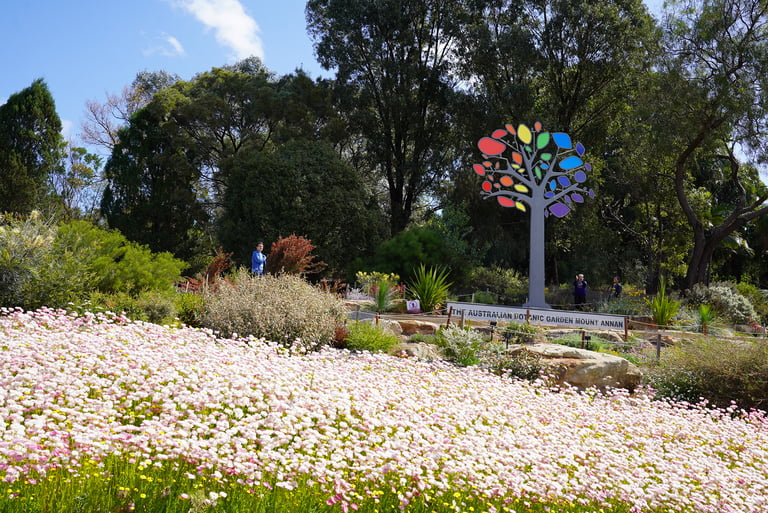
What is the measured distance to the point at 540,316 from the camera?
40.9 ft

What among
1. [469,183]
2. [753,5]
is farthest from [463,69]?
[753,5]

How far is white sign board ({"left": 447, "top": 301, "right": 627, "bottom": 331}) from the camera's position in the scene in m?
12.0

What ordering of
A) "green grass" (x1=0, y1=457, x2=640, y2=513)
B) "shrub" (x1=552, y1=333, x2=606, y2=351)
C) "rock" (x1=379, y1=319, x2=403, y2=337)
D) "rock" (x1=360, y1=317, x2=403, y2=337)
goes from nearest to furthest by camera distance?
"green grass" (x1=0, y1=457, x2=640, y2=513) → "rock" (x1=360, y1=317, x2=403, y2=337) → "rock" (x1=379, y1=319, x2=403, y2=337) → "shrub" (x1=552, y1=333, x2=606, y2=351)

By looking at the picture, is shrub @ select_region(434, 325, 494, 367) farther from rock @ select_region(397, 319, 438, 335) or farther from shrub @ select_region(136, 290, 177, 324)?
shrub @ select_region(136, 290, 177, 324)

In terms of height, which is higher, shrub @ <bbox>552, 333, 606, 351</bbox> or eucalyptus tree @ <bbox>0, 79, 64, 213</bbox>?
eucalyptus tree @ <bbox>0, 79, 64, 213</bbox>

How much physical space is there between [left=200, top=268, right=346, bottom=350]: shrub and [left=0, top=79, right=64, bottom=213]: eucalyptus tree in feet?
58.2

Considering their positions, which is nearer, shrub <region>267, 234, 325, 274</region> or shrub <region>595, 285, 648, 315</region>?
shrub <region>267, 234, 325, 274</region>

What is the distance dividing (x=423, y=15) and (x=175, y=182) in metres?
12.6

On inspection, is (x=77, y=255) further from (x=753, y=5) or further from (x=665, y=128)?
(x=753, y=5)

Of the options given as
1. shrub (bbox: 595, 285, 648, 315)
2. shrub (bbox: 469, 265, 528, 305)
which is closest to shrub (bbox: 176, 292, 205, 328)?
shrub (bbox: 595, 285, 648, 315)

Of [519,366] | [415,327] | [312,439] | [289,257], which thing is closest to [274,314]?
[519,366]

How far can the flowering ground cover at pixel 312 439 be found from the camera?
10.6ft

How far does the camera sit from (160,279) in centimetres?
1065

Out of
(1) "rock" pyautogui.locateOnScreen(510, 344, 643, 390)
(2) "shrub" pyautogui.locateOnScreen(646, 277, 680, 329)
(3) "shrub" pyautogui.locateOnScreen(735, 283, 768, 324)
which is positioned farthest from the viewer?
(3) "shrub" pyautogui.locateOnScreen(735, 283, 768, 324)
